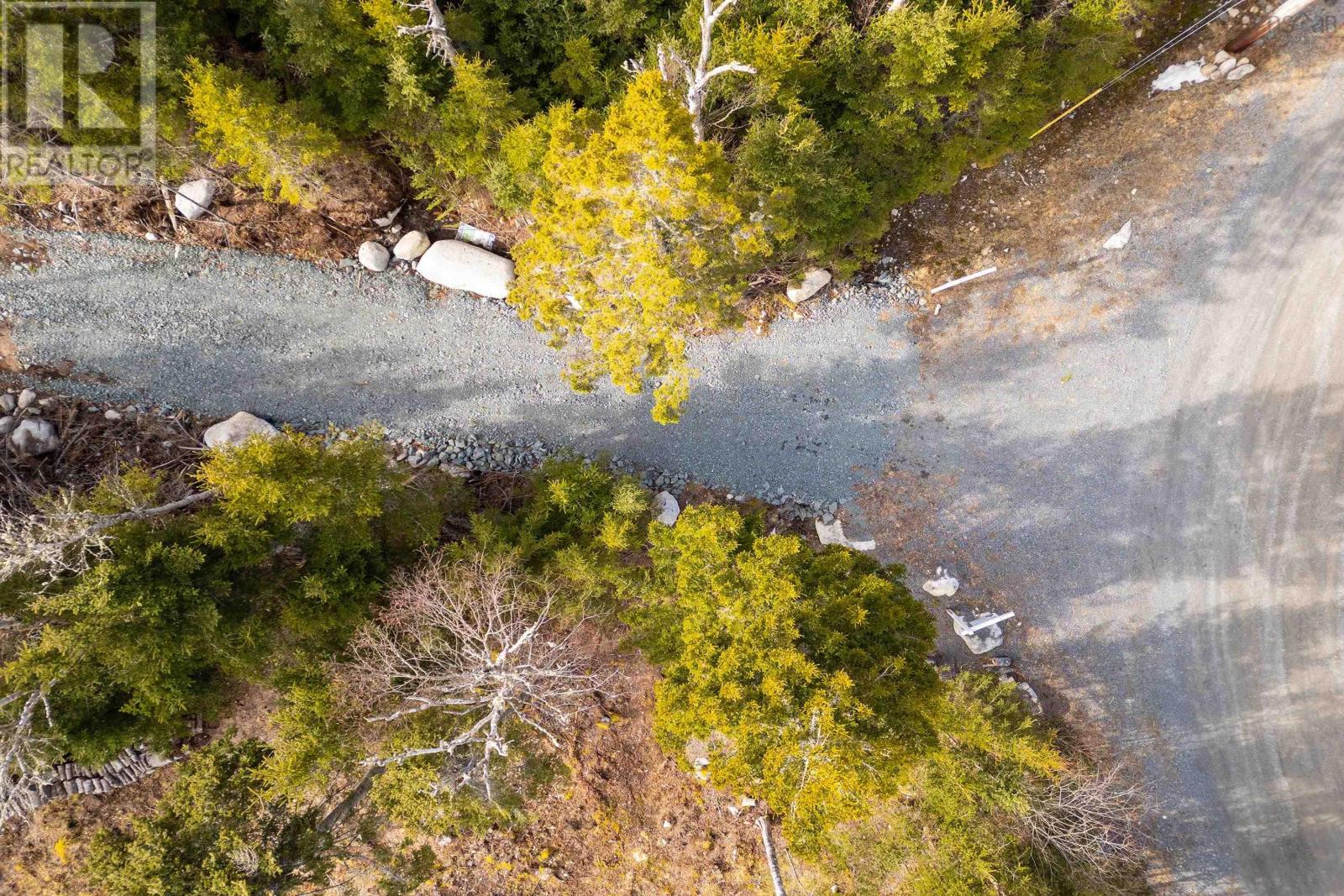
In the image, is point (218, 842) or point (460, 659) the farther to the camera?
point (460, 659)

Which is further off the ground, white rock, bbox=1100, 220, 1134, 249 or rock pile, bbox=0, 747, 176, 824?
white rock, bbox=1100, 220, 1134, 249

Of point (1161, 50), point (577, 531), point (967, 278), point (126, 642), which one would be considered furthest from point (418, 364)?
point (1161, 50)

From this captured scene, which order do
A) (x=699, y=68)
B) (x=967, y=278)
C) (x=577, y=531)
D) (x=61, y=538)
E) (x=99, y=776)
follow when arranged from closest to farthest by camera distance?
1. (x=61, y=538)
2. (x=699, y=68)
3. (x=99, y=776)
4. (x=577, y=531)
5. (x=967, y=278)

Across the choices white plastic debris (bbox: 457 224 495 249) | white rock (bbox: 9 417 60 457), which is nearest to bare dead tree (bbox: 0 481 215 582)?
white rock (bbox: 9 417 60 457)

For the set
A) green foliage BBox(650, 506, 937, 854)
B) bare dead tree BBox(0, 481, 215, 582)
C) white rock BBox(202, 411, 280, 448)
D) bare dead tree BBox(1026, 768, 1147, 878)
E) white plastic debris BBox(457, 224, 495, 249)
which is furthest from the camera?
white plastic debris BBox(457, 224, 495, 249)

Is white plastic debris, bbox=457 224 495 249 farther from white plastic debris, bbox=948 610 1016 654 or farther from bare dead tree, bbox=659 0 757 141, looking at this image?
white plastic debris, bbox=948 610 1016 654

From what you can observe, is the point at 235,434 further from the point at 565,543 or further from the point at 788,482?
the point at 788,482

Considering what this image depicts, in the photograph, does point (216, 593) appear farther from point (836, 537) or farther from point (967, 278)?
point (967, 278)
